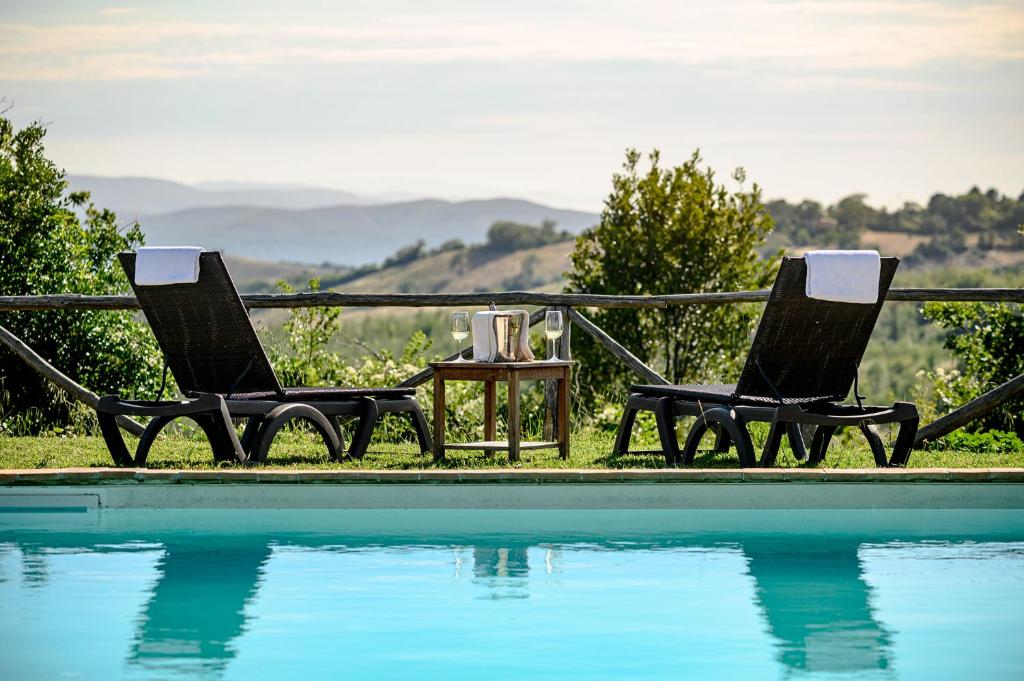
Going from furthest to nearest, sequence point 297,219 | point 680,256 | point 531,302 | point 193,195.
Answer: point 193,195
point 297,219
point 680,256
point 531,302

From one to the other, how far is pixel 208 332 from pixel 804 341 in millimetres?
2623

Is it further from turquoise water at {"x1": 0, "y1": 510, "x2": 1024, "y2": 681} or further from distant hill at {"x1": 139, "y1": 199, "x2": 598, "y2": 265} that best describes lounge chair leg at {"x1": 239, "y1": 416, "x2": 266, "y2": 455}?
distant hill at {"x1": 139, "y1": 199, "x2": 598, "y2": 265}

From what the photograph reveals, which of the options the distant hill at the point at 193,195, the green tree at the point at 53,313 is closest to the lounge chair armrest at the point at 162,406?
the green tree at the point at 53,313

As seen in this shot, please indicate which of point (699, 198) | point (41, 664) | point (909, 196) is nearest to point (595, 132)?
point (909, 196)

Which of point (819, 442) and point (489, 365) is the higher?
point (489, 365)

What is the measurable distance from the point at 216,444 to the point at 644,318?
24.4 ft

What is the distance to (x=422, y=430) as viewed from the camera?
660 cm

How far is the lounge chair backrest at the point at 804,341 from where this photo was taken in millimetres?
5770

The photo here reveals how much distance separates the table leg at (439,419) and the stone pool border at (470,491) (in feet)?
2.47

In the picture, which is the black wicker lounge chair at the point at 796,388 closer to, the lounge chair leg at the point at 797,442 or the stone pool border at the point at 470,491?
the lounge chair leg at the point at 797,442

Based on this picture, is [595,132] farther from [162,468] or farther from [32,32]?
[162,468]

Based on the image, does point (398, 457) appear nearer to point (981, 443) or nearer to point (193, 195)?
point (981, 443)

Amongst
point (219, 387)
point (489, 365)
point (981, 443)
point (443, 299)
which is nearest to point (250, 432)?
point (219, 387)

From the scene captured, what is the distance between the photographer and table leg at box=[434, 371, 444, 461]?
Result: 20.4 ft
